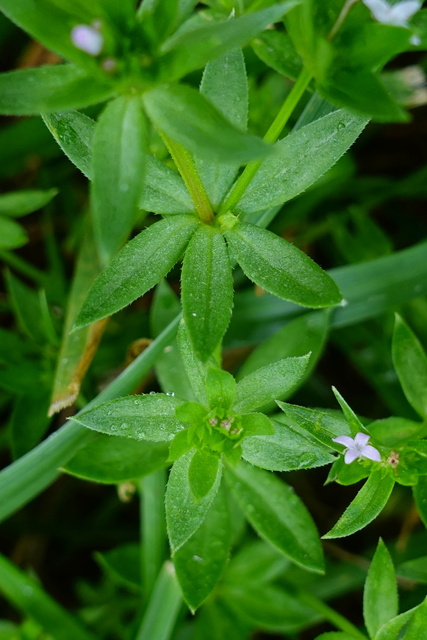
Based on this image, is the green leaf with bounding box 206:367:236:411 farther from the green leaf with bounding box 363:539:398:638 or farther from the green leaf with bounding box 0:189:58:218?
the green leaf with bounding box 0:189:58:218

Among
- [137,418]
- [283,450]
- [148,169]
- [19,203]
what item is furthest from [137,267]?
[19,203]

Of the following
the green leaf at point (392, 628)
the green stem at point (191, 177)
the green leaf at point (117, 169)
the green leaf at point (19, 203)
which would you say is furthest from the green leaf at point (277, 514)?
the green leaf at point (19, 203)

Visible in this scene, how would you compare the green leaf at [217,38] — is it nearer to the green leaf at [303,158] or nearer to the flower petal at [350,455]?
the green leaf at [303,158]

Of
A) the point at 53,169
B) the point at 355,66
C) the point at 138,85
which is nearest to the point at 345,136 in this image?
the point at 355,66

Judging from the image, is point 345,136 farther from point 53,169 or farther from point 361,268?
point 53,169

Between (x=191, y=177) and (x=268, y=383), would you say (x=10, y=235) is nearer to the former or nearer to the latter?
(x=191, y=177)
